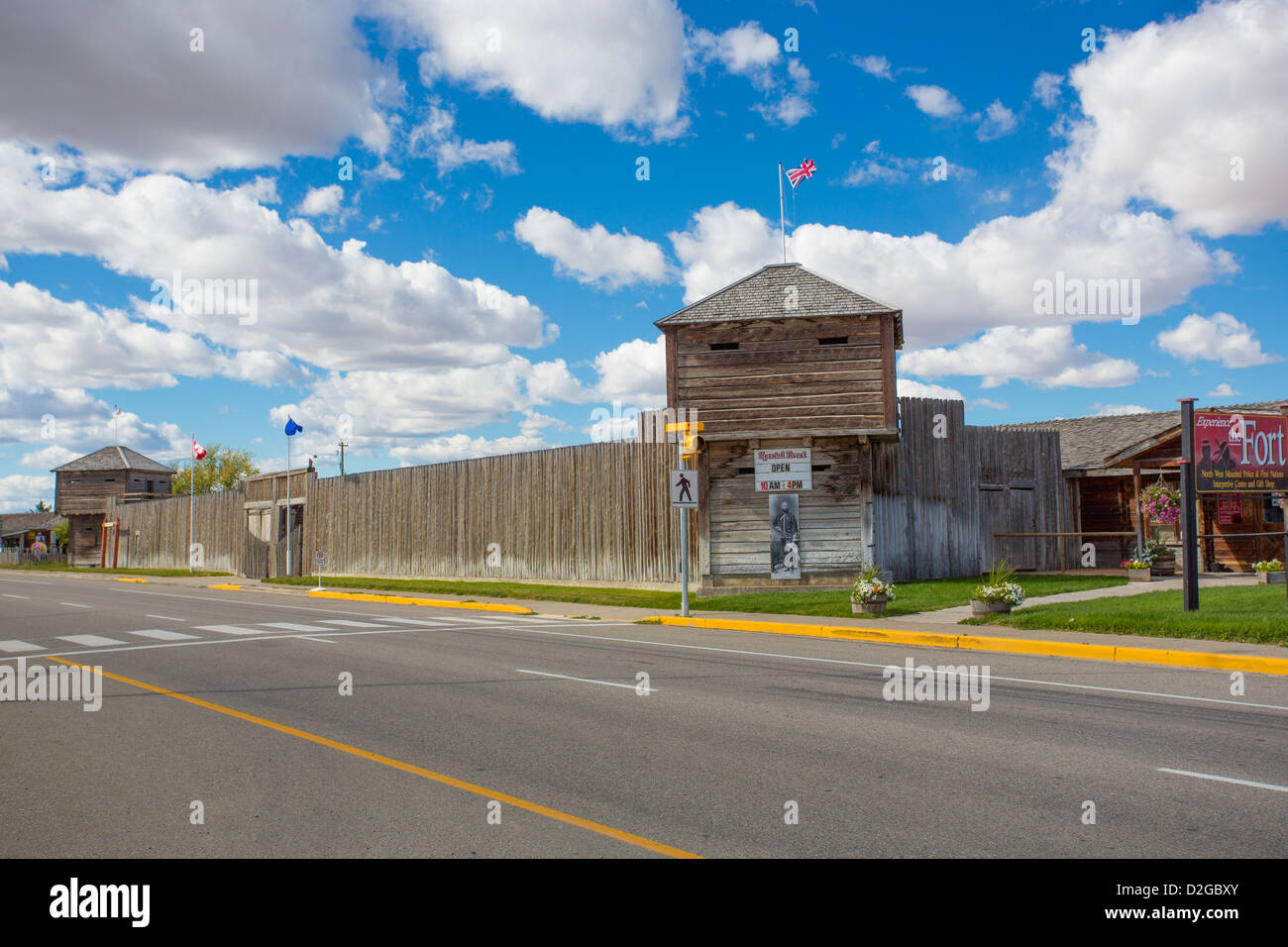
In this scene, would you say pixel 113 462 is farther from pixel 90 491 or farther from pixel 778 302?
pixel 778 302

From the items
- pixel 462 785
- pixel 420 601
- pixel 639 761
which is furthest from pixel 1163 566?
pixel 462 785

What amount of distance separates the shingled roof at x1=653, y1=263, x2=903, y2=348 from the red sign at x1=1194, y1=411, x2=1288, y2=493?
8.20m

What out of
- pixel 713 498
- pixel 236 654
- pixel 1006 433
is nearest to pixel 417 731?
pixel 236 654

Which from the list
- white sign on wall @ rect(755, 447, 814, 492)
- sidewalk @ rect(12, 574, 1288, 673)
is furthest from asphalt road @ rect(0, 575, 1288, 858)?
white sign on wall @ rect(755, 447, 814, 492)

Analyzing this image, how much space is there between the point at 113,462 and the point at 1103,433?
68.4m

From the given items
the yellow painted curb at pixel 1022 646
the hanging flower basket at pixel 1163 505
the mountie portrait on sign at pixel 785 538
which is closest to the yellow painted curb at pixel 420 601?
the yellow painted curb at pixel 1022 646

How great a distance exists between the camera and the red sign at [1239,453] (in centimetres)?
1542

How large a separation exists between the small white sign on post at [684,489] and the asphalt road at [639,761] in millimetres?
6431

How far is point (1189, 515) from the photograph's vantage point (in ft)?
48.0

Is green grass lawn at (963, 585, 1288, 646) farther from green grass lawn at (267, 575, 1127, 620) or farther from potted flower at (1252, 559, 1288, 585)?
green grass lawn at (267, 575, 1127, 620)

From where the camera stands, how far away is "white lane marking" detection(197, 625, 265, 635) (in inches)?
650

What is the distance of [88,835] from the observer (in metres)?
5.41
